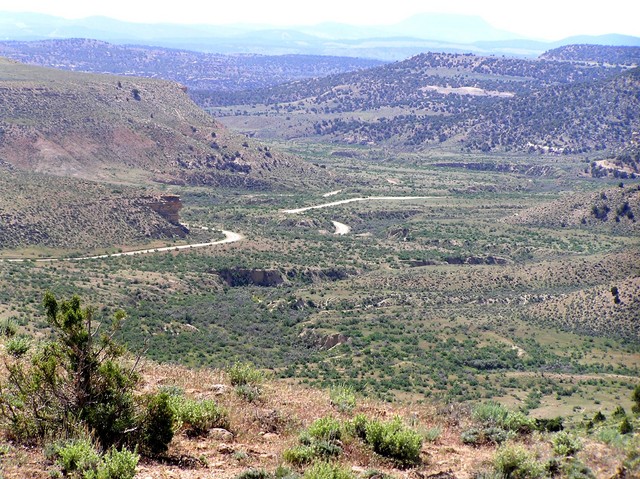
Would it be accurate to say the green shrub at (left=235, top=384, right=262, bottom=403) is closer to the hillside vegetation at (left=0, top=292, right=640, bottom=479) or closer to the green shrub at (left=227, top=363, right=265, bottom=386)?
the green shrub at (left=227, top=363, right=265, bottom=386)

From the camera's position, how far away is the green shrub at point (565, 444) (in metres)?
13.9

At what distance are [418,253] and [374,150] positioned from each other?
98.9 m

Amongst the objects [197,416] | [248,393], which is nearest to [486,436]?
[248,393]

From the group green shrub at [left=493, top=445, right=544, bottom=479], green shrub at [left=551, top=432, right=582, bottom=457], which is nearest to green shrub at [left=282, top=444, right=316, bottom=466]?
green shrub at [left=493, top=445, right=544, bottom=479]

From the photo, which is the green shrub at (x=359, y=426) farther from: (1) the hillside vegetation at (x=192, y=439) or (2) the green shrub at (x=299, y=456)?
(2) the green shrub at (x=299, y=456)

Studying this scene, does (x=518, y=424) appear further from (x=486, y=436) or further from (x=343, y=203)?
(x=343, y=203)

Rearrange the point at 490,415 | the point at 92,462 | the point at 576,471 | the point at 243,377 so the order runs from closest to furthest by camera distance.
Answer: the point at 92,462 → the point at 576,471 → the point at 490,415 → the point at 243,377

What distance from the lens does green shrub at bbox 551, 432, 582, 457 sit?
548 inches

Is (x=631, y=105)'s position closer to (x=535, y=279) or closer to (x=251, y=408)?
(x=535, y=279)

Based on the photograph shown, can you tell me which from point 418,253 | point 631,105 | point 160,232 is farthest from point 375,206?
point 631,105

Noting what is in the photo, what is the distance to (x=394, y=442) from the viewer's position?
538 inches

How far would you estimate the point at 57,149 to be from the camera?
344 ft

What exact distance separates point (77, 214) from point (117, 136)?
45655 millimetres

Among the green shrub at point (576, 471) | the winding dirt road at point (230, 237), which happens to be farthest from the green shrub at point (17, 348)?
the winding dirt road at point (230, 237)
